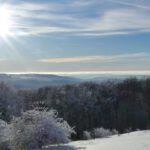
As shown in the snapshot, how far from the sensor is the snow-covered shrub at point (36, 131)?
15.1 m

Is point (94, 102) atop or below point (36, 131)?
below

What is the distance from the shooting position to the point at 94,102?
8112 cm

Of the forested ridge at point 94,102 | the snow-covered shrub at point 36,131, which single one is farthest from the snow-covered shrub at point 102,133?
the forested ridge at point 94,102

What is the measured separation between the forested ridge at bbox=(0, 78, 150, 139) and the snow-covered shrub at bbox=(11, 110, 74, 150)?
41765mm

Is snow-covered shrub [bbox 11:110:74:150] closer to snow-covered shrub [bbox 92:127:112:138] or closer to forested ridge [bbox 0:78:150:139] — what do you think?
snow-covered shrub [bbox 92:127:112:138]

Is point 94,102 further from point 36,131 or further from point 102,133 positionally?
point 36,131

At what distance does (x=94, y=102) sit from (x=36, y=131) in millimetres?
66277

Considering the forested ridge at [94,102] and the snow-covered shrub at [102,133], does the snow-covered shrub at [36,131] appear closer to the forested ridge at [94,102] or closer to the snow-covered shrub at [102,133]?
the snow-covered shrub at [102,133]

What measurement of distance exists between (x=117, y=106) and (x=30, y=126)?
67.5 m

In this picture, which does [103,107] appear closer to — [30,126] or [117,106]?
[117,106]

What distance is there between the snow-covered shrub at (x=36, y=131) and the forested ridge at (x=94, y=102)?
41765 mm

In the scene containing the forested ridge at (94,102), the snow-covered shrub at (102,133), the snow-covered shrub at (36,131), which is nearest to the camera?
the snow-covered shrub at (36,131)

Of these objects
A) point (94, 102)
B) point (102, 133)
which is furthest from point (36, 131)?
point (94, 102)

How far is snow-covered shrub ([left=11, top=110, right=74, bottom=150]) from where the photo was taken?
1513cm
